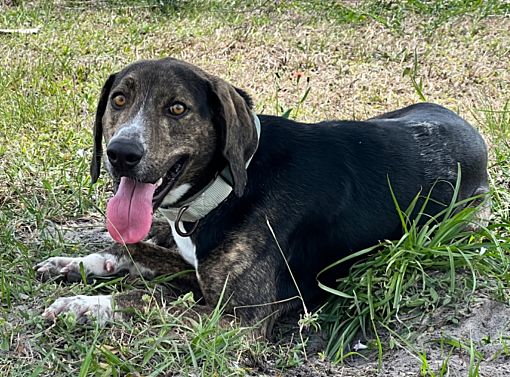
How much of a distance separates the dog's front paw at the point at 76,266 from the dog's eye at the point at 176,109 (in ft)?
2.81

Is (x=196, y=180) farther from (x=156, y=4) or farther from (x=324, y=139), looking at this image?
(x=156, y=4)

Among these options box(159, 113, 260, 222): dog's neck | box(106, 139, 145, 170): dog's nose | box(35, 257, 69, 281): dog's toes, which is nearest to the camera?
box(106, 139, 145, 170): dog's nose

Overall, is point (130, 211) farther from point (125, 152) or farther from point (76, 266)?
point (76, 266)

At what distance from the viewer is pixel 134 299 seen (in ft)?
11.8

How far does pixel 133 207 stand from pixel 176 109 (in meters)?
0.49

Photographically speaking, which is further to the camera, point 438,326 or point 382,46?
point 382,46

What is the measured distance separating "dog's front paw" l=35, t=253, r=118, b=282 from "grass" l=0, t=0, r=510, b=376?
9 centimetres

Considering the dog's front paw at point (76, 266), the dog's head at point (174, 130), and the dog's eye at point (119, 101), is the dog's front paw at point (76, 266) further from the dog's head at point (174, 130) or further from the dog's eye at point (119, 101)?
the dog's eye at point (119, 101)

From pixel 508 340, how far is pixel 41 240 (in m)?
2.43

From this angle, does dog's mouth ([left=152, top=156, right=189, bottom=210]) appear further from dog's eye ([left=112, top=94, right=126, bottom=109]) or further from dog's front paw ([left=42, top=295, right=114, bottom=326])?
dog's front paw ([left=42, top=295, right=114, bottom=326])

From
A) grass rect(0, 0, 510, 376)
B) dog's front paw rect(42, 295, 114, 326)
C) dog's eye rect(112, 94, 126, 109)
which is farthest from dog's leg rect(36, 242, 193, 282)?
dog's eye rect(112, 94, 126, 109)

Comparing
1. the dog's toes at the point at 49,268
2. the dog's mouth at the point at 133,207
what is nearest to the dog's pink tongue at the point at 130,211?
the dog's mouth at the point at 133,207

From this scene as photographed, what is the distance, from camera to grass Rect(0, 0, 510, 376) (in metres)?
3.36

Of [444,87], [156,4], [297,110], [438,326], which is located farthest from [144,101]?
[156,4]
